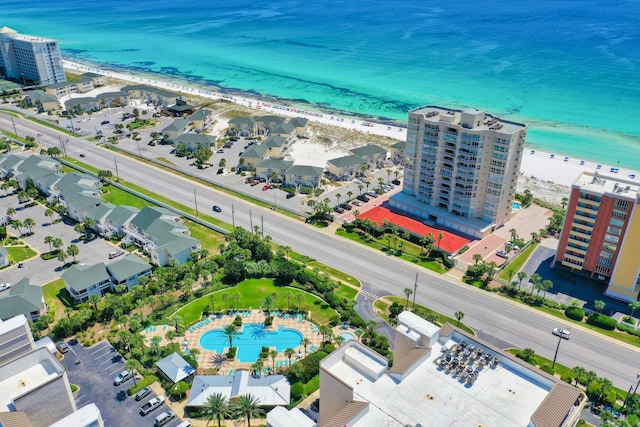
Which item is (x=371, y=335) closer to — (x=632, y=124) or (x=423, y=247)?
(x=423, y=247)

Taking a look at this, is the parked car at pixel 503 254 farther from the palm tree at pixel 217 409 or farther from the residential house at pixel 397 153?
the palm tree at pixel 217 409

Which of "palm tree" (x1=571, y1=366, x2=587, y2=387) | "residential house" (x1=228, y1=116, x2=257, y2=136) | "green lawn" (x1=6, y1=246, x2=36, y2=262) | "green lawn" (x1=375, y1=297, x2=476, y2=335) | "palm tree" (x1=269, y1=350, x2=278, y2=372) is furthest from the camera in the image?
"residential house" (x1=228, y1=116, x2=257, y2=136)

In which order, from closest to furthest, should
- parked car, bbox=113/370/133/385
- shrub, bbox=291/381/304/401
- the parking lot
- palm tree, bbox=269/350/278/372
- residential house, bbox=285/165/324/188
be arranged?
the parking lot
shrub, bbox=291/381/304/401
parked car, bbox=113/370/133/385
palm tree, bbox=269/350/278/372
residential house, bbox=285/165/324/188

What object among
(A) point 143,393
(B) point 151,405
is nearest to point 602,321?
(B) point 151,405

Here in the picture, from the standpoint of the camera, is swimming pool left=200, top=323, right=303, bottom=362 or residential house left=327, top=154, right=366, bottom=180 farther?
residential house left=327, top=154, right=366, bottom=180

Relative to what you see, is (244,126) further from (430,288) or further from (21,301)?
(21,301)

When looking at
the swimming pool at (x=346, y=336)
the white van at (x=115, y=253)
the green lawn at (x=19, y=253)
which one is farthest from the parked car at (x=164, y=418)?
the green lawn at (x=19, y=253)

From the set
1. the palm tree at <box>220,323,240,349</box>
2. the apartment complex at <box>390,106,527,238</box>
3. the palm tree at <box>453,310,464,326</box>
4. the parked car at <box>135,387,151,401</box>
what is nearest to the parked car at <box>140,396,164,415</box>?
the parked car at <box>135,387,151,401</box>

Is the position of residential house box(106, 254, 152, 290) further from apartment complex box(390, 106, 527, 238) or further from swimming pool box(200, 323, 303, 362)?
apartment complex box(390, 106, 527, 238)

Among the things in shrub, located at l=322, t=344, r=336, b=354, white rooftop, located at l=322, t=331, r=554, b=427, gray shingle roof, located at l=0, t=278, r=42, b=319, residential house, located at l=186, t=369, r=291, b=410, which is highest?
white rooftop, located at l=322, t=331, r=554, b=427
